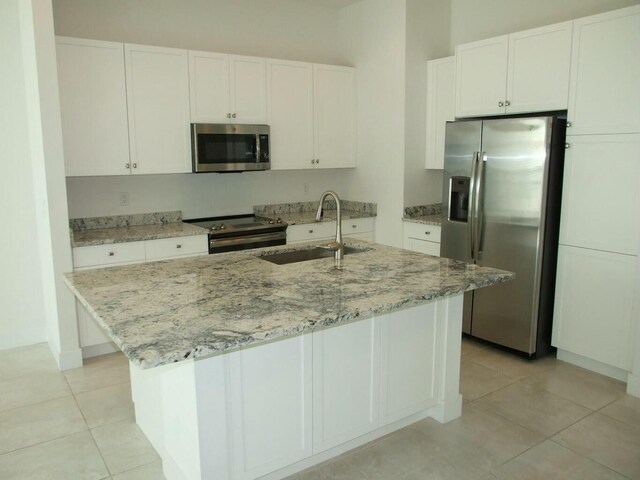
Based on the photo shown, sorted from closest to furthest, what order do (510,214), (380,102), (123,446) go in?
1. (123,446)
2. (510,214)
3. (380,102)

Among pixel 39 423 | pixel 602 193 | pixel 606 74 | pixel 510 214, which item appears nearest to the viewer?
pixel 39 423

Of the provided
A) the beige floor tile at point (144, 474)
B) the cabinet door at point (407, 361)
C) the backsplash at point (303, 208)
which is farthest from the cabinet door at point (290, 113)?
the beige floor tile at point (144, 474)

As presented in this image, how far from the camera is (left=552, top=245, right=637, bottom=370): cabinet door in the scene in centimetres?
341

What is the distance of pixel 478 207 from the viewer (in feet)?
13.0

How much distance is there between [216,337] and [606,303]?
289 cm

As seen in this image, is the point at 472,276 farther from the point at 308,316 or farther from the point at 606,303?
the point at 606,303

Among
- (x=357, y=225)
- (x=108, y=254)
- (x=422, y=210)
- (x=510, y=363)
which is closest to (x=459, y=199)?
(x=422, y=210)

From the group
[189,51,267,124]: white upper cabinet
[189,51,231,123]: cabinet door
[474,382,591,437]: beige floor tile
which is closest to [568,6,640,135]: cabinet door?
[474,382,591,437]: beige floor tile

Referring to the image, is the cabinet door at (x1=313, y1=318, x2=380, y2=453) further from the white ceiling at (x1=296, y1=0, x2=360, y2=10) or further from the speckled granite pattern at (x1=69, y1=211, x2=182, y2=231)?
the white ceiling at (x1=296, y1=0, x2=360, y2=10)

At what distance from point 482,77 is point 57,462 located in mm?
3840

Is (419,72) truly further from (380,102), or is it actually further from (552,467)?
(552,467)

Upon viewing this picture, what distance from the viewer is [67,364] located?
3.76 metres

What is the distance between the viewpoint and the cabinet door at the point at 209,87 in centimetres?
427

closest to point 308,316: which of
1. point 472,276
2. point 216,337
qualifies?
point 216,337
